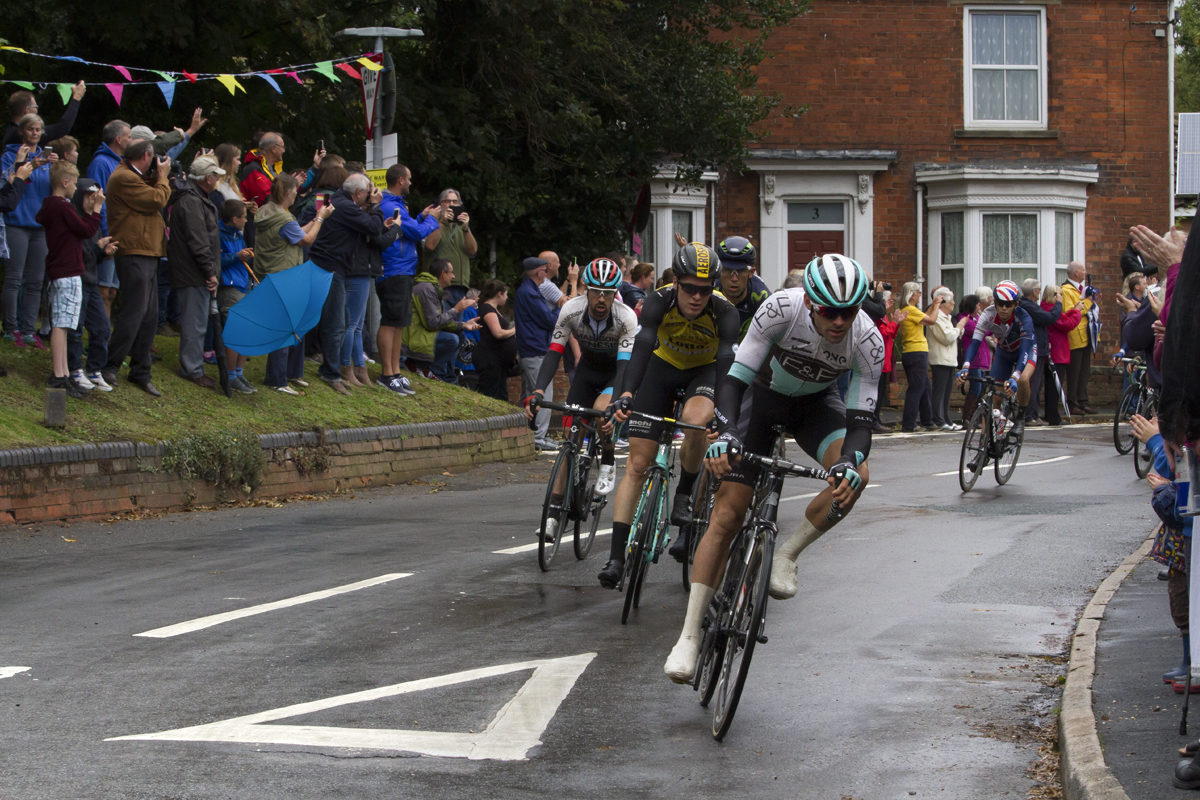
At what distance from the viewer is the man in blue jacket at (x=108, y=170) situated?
13.1m

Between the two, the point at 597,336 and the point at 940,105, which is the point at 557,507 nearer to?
the point at 597,336

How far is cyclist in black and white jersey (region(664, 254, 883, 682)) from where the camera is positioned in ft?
20.6

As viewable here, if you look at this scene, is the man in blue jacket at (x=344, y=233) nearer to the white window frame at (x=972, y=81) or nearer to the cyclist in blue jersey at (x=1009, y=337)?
the cyclist in blue jersey at (x=1009, y=337)

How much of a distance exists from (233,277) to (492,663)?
329 inches

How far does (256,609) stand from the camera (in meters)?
8.41

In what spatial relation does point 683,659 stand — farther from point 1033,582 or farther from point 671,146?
point 671,146

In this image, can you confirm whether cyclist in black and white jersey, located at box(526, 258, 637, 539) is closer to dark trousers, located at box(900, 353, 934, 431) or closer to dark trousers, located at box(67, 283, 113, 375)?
dark trousers, located at box(67, 283, 113, 375)

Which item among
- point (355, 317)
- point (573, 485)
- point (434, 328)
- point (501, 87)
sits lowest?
point (573, 485)

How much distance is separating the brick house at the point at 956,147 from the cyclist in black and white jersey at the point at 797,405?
839 inches

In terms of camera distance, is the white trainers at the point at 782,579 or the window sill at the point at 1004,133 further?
the window sill at the point at 1004,133

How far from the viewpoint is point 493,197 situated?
22953 millimetres

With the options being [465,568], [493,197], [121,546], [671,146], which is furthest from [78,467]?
[671,146]

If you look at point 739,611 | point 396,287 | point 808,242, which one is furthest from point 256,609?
point 808,242

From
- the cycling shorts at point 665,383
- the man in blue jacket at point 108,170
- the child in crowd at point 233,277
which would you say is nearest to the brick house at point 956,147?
the child in crowd at point 233,277
